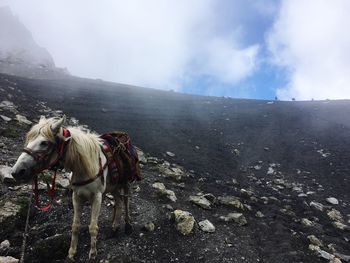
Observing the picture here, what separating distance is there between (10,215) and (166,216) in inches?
136

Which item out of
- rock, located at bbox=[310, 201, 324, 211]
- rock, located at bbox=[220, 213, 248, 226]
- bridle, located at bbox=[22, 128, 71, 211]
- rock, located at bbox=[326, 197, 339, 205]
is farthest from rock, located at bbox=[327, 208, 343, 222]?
bridle, located at bbox=[22, 128, 71, 211]

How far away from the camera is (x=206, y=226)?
7320 millimetres

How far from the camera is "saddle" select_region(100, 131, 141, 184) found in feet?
19.1

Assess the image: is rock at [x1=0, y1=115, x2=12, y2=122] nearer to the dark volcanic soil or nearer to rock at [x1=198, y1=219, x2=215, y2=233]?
the dark volcanic soil

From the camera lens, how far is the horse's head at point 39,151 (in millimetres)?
4258

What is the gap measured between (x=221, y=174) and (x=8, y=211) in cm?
846

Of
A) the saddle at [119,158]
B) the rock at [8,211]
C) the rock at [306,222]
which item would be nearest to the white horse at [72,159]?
the saddle at [119,158]

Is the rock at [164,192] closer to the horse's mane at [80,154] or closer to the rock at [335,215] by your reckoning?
the horse's mane at [80,154]

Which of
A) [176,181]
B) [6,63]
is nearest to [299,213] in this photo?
[176,181]

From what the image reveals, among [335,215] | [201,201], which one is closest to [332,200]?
[335,215]

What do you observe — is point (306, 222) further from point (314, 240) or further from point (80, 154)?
point (80, 154)

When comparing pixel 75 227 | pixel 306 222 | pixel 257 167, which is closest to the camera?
pixel 75 227

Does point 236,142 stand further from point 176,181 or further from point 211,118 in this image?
point 176,181

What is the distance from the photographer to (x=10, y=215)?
5.99 metres
